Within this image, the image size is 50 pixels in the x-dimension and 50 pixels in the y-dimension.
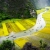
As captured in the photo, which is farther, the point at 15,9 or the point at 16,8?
the point at 16,8

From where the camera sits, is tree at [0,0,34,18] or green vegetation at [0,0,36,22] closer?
green vegetation at [0,0,36,22]

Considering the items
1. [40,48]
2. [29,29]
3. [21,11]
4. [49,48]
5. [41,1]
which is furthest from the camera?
[41,1]

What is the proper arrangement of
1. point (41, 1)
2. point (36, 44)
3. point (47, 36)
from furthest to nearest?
point (41, 1), point (47, 36), point (36, 44)

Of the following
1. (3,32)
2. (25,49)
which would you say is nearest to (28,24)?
(3,32)

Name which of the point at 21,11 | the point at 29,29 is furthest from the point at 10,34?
the point at 21,11

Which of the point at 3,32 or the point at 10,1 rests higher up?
the point at 10,1

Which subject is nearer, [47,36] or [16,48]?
[16,48]

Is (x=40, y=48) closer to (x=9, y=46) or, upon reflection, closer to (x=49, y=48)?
(x=49, y=48)

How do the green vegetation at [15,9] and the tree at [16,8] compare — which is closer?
the green vegetation at [15,9]

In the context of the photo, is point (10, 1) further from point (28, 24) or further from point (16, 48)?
point (16, 48)
